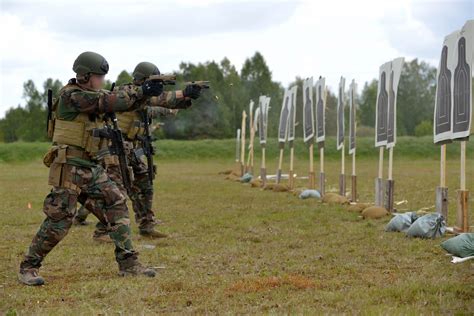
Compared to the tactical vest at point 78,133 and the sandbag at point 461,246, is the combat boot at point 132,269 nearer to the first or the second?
the tactical vest at point 78,133

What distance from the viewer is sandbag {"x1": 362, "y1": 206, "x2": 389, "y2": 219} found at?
13.2 meters

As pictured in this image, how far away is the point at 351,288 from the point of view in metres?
6.82

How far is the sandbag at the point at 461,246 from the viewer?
27.5ft

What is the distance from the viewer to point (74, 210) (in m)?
7.57

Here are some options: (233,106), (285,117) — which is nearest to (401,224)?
(285,117)

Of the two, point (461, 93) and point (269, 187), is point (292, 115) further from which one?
point (461, 93)

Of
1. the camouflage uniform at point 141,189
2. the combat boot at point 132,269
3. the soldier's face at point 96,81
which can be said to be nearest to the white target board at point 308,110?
the camouflage uniform at point 141,189

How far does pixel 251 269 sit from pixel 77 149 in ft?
7.45

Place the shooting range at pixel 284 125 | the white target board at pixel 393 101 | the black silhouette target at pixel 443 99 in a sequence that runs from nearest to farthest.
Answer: the black silhouette target at pixel 443 99, the white target board at pixel 393 101, the shooting range at pixel 284 125

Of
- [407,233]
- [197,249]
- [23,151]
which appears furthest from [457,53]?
[23,151]

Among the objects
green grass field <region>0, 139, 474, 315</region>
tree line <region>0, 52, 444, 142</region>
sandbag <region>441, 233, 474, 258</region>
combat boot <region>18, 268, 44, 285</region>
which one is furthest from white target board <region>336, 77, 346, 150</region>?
tree line <region>0, 52, 444, 142</region>

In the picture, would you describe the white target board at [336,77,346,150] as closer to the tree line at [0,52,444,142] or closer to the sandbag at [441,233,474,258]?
the sandbag at [441,233,474,258]

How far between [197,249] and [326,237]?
6.82ft

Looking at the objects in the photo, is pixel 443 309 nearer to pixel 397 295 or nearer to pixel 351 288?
pixel 397 295
